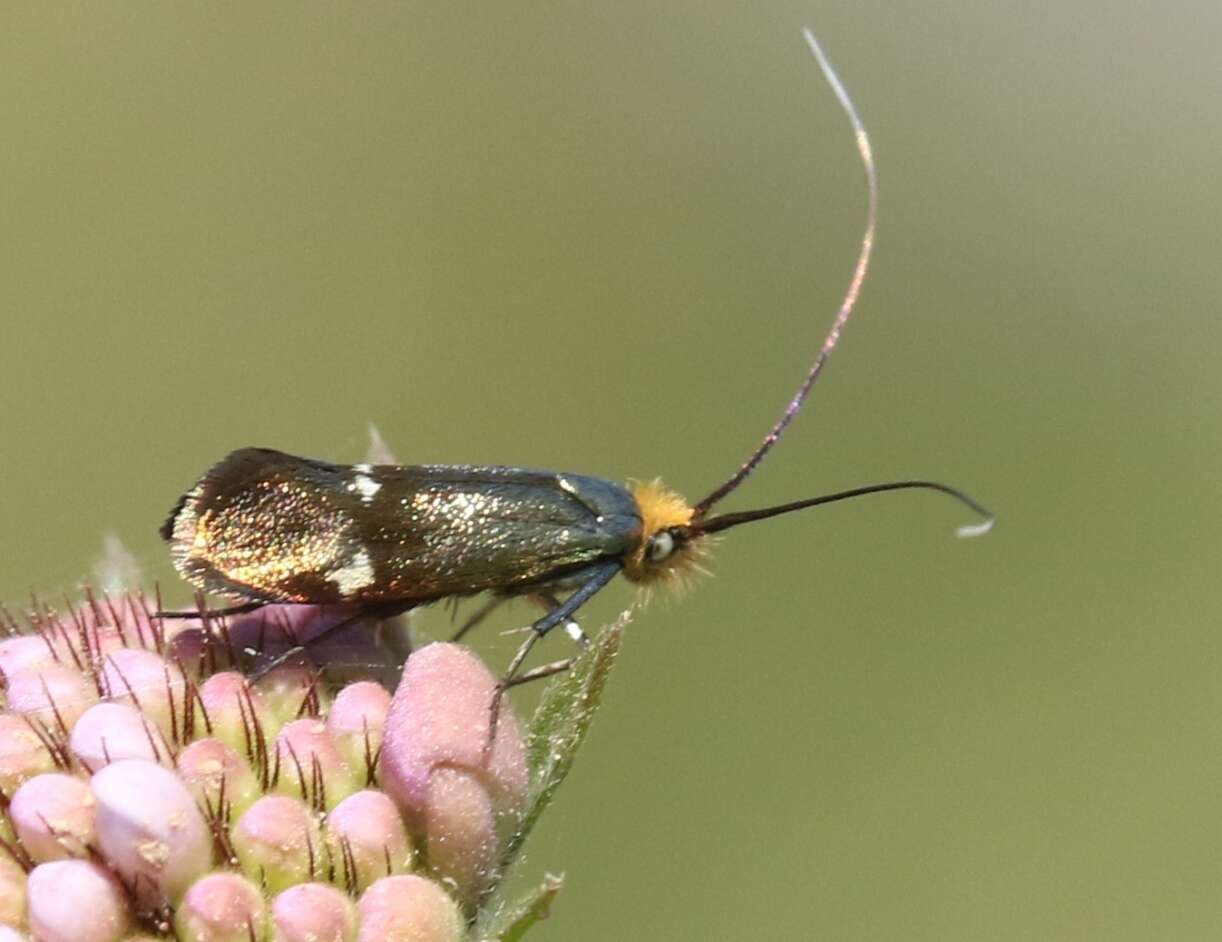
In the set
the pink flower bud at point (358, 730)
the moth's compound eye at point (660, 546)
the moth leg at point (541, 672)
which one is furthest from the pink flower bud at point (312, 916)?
the moth's compound eye at point (660, 546)

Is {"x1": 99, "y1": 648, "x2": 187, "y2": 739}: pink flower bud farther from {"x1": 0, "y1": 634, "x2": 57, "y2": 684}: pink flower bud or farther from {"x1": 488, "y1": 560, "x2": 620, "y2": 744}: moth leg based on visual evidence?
{"x1": 488, "y1": 560, "x2": 620, "y2": 744}: moth leg

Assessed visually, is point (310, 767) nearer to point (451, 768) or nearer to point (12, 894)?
point (451, 768)

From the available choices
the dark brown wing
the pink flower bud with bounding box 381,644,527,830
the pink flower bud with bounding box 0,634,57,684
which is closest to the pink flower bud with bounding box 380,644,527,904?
the pink flower bud with bounding box 381,644,527,830

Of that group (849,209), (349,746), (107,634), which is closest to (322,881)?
(349,746)

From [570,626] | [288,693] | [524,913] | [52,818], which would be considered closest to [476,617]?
[570,626]

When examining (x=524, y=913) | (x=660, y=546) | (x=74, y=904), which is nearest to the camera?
(x=74, y=904)

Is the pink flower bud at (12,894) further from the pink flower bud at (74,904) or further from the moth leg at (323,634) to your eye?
the moth leg at (323,634)
